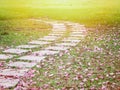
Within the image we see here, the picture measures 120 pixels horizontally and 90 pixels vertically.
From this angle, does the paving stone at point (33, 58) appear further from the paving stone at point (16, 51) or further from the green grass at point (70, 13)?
the green grass at point (70, 13)

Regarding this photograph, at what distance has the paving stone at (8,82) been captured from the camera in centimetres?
616

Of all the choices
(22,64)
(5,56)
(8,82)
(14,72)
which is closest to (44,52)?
(5,56)

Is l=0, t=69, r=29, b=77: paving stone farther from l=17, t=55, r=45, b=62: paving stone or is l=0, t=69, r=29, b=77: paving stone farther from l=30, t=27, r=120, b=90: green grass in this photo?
l=17, t=55, r=45, b=62: paving stone

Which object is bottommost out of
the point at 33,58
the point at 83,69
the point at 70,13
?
the point at 83,69

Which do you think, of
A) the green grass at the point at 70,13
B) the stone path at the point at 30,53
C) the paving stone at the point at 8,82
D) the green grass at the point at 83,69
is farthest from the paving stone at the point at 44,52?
the green grass at the point at 70,13

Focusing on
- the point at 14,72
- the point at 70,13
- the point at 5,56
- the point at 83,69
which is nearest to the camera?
the point at 14,72

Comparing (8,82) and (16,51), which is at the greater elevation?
(16,51)

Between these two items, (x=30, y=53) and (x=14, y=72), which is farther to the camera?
(x=30, y=53)

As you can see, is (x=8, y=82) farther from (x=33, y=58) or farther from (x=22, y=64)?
(x=33, y=58)

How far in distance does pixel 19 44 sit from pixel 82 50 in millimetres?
2217

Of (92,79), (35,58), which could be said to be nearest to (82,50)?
(35,58)

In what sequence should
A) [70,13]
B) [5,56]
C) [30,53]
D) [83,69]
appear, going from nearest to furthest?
[83,69] < [5,56] < [30,53] < [70,13]

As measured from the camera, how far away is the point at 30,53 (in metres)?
9.07

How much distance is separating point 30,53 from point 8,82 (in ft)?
9.13
